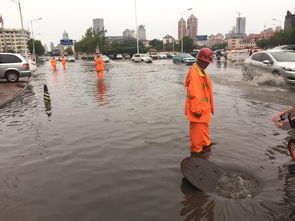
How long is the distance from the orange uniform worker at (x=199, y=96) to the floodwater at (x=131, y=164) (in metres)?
0.59

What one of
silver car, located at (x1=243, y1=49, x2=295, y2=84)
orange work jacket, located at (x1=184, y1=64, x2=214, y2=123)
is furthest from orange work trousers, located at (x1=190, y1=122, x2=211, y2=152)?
silver car, located at (x1=243, y1=49, x2=295, y2=84)

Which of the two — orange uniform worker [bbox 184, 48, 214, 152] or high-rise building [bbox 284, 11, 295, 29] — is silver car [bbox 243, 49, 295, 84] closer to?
orange uniform worker [bbox 184, 48, 214, 152]

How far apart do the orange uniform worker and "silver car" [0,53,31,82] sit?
581 inches

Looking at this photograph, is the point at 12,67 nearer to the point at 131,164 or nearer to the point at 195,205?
the point at 131,164

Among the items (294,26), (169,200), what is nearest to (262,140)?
(169,200)

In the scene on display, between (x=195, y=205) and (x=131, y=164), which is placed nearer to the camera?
(x=195, y=205)

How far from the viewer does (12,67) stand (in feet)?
53.5

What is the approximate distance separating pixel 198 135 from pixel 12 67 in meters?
15.1

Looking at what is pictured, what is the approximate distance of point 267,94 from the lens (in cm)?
1038

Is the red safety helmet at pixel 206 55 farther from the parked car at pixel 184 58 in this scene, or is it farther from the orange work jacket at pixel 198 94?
the parked car at pixel 184 58

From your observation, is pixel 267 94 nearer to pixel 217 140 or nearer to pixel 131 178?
pixel 217 140

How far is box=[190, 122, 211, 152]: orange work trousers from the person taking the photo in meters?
4.45

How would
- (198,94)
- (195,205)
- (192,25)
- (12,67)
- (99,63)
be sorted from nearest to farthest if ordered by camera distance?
1. (195,205)
2. (198,94)
3. (12,67)
4. (99,63)
5. (192,25)

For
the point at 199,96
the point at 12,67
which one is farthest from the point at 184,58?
the point at 199,96
